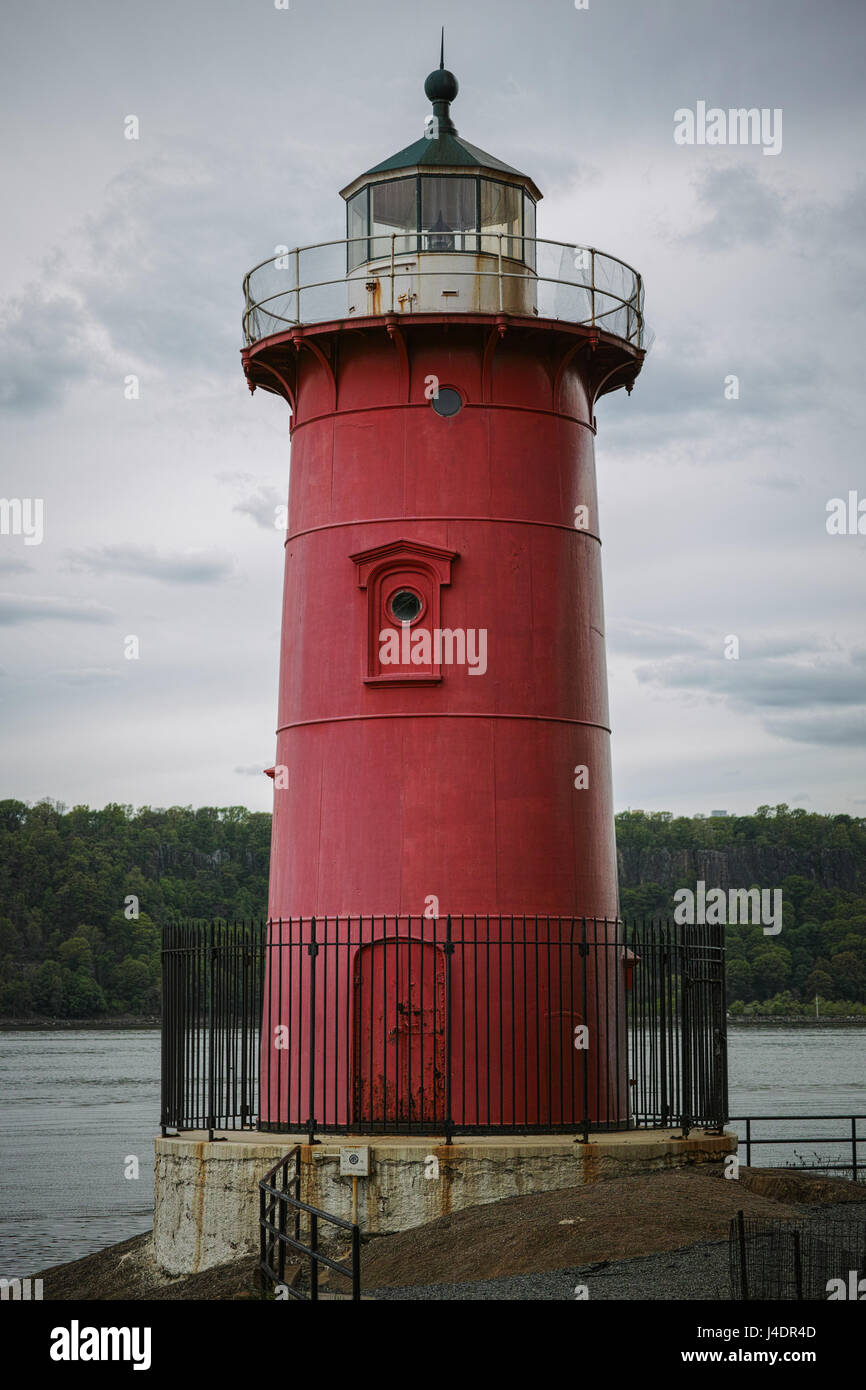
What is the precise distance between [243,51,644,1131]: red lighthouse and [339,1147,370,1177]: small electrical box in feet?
4.98

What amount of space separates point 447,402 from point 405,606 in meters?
2.17

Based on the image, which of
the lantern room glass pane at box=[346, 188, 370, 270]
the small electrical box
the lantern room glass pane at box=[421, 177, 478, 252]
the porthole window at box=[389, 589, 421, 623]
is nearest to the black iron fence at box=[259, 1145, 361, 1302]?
the small electrical box

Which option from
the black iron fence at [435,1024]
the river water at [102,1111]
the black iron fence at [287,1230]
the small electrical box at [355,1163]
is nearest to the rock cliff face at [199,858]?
the river water at [102,1111]

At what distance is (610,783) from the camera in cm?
1977

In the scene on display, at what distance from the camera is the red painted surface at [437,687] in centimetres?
1797

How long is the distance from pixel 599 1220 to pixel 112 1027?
113675 millimetres

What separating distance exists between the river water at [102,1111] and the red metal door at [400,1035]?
310 cm

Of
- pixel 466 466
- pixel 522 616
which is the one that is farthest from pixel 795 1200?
pixel 466 466

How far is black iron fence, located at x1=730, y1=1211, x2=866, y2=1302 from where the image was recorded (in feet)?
38.7

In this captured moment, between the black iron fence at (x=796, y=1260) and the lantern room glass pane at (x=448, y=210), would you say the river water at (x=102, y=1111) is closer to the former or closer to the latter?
the black iron fence at (x=796, y=1260)

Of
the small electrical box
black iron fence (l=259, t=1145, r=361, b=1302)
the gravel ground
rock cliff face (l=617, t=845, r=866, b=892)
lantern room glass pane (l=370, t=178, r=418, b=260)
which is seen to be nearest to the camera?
black iron fence (l=259, t=1145, r=361, b=1302)

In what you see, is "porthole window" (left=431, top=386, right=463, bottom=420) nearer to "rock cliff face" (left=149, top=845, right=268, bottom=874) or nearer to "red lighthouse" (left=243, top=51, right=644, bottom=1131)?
"red lighthouse" (left=243, top=51, right=644, bottom=1131)
